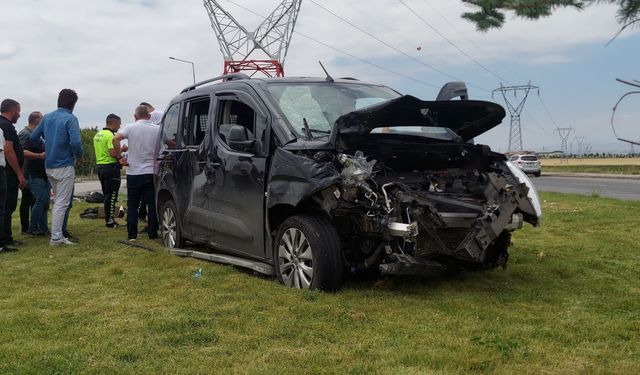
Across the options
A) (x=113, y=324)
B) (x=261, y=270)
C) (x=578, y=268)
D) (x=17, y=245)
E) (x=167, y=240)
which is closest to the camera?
(x=113, y=324)

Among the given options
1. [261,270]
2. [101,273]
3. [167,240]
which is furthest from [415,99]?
[167,240]

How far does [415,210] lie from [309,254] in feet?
3.08

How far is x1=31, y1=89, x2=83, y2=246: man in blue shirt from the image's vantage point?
7875 millimetres

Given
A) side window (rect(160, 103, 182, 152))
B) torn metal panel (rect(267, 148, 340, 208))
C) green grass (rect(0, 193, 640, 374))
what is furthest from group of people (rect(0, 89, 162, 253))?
torn metal panel (rect(267, 148, 340, 208))

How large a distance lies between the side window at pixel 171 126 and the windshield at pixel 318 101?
1.95m

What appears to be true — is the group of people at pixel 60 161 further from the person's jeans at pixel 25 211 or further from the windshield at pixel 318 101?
the windshield at pixel 318 101

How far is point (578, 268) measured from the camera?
19.5ft

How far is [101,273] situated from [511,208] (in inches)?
153

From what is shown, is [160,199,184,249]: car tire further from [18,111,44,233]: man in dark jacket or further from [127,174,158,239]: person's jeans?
[18,111,44,233]: man in dark jacket

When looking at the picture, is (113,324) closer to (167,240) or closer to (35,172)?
(167,240)

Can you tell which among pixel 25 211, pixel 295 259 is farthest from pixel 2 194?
pixel 295 259

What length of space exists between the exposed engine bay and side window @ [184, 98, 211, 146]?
231 cm

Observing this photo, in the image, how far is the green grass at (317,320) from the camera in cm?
349

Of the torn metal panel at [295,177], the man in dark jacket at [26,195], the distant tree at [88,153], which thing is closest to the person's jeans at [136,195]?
the man in dark jacket at [26,195]
